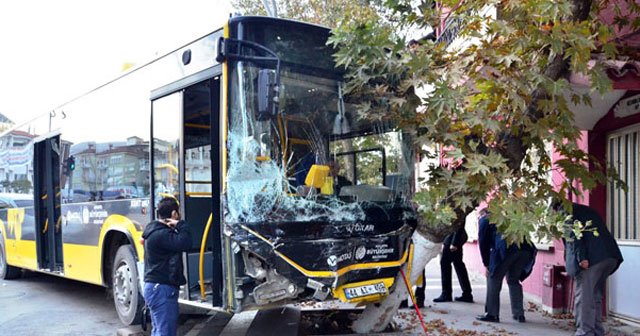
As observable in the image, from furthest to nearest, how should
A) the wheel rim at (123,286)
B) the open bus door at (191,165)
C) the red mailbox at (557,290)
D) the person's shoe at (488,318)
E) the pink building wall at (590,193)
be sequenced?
the red mailbox at (557,290) → the person's shoe at (488,318) → the pink building wall at (590,193) → the wheel rim at (123,286) → the open bus door at (191,165)

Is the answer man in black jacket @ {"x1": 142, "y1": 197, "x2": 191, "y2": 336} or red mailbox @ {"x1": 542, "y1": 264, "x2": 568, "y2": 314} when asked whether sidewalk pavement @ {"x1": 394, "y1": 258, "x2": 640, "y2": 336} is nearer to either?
red mailbox @ {"x1": 542, "y1": 264, "x2": 568, "y2": 314}

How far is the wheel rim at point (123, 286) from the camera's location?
7402mm

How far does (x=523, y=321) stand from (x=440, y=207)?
335 centimetres

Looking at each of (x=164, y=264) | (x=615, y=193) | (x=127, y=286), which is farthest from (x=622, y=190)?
(x=127, y=286)

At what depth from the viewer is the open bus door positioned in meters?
5.86

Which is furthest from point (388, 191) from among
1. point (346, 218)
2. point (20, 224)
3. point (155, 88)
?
point (20, 224)

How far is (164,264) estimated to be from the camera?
5766mm

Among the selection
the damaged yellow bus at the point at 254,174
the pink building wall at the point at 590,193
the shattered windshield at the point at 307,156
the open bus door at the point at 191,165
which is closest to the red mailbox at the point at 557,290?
the pink building wall at the point at 590,193

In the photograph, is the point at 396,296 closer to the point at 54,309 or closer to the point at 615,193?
the point at 615,193

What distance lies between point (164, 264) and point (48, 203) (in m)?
5.43

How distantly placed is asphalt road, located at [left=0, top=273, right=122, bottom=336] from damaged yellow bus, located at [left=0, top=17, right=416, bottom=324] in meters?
0.70

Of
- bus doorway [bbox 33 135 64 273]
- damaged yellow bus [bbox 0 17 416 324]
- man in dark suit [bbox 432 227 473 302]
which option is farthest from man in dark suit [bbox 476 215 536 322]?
bus doorway [bbox 33 135 64 273]

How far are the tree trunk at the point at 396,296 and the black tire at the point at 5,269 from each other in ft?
30.1

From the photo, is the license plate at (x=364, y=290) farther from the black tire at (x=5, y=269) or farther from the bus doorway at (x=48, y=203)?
the black tire at (x=5, y=269)
